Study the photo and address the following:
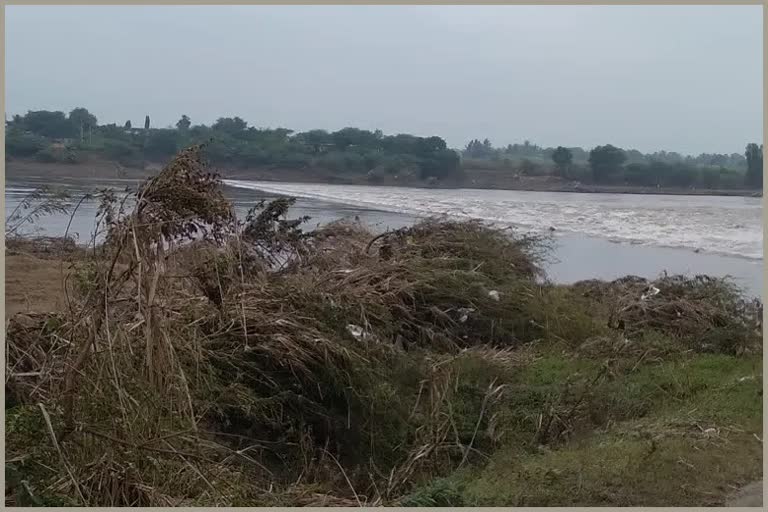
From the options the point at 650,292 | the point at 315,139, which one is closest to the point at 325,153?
the point at 315,139

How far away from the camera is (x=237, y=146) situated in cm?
1409

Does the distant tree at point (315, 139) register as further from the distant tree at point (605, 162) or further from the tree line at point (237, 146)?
the distant tree at point (605, 162)

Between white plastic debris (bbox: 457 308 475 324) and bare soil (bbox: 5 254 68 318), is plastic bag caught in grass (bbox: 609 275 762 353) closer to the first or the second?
white plastic debris (bbox: 457 308 475 324)

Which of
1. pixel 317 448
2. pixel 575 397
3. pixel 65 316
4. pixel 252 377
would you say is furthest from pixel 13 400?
pixel 575 397

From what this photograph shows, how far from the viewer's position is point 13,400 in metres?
3.94

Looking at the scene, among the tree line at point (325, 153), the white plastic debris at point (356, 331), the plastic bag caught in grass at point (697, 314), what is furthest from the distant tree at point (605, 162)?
the white plastic debris at point (356, 331)

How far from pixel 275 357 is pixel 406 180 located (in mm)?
15449

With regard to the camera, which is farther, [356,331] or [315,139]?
[315,139]

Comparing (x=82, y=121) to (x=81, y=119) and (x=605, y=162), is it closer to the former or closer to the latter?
(x=81, y=119)

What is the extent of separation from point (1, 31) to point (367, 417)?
3009 mm

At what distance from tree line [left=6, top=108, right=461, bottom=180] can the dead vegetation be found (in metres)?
1.37

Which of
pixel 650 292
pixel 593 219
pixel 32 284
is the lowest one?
pixel 650 292

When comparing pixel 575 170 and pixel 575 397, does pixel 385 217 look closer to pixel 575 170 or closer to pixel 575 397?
pixel 575 170

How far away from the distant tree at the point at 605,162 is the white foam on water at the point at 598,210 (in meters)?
0.70
